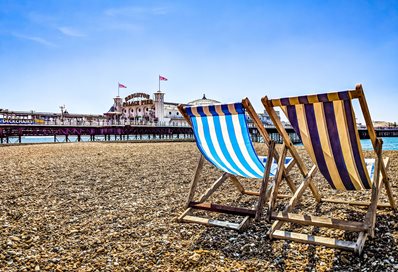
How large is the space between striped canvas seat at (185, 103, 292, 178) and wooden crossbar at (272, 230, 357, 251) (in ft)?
2.07

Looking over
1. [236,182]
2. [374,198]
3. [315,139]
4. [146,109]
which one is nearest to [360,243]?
[374,198]

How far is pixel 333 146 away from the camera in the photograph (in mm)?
2258

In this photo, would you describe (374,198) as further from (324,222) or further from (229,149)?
(229,149)

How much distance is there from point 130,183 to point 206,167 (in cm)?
206

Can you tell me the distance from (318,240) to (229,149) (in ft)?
3.44

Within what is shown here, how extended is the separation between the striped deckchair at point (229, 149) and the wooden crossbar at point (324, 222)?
0.81 ft

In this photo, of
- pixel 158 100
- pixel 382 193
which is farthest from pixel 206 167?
pixel 158 100

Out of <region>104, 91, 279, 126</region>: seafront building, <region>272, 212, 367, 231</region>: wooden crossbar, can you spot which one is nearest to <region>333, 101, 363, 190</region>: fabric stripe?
<region>272, 212, 367, 231</region>: wooden crossbar

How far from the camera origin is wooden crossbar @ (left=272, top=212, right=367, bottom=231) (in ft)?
6.71

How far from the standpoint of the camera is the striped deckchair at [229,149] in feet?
8.16

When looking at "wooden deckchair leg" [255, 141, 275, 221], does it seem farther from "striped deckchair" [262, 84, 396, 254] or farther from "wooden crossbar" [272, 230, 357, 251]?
"wooden crossbar" [272, 230, 357, 251]

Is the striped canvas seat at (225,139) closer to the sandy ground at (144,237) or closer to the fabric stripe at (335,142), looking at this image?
the sandy ground at (144,237)

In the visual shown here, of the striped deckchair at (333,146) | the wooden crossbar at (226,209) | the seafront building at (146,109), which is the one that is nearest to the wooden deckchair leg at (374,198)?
the striped deckchair at (333,146)

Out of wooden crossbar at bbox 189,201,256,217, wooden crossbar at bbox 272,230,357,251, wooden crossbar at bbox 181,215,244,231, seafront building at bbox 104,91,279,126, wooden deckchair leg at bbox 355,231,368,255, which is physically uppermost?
seafront building at bbox 104,91,279,126
